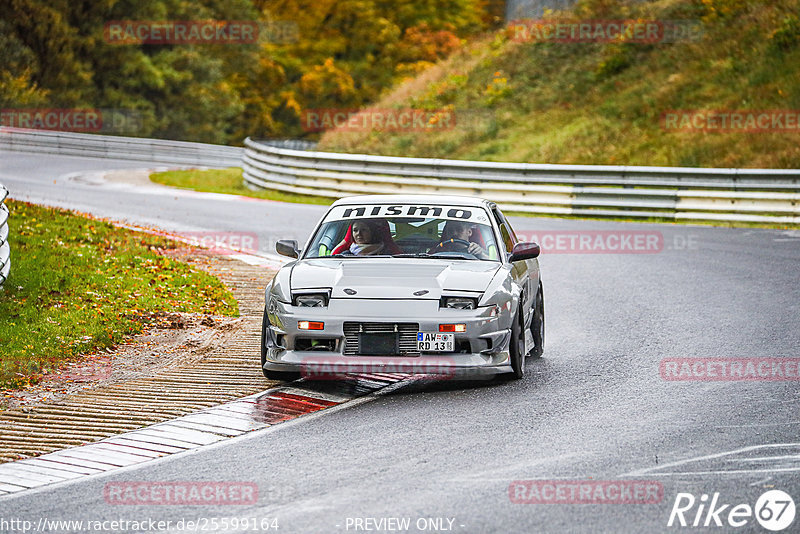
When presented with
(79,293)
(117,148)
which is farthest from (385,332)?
(117,148)

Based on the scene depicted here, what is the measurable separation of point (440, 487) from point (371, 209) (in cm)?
452

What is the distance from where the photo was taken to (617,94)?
34594mm

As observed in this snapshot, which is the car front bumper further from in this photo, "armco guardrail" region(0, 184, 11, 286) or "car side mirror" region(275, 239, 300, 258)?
"armco guardrail" region(0, 184, 11, 286)

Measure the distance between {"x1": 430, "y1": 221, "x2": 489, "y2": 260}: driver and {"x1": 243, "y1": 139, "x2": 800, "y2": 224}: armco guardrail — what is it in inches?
530

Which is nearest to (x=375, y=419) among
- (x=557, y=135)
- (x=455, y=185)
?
(x=455, y=185)

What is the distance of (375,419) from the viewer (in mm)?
8328

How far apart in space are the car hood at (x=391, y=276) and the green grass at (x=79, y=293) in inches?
97.6

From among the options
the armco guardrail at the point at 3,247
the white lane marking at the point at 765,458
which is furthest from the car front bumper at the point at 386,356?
the armco guardrail at the point at 3,247

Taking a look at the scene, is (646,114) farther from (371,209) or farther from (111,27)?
(111,27)

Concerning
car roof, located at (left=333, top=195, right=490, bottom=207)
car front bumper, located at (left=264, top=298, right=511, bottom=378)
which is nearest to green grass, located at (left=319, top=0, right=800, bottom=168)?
car roof, located at (left=333, top=195, right=490, bottom=207)

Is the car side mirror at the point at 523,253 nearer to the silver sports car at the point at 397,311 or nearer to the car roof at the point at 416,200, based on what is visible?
the silver sports car at the point at 397,311

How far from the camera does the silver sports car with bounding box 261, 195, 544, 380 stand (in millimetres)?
8914

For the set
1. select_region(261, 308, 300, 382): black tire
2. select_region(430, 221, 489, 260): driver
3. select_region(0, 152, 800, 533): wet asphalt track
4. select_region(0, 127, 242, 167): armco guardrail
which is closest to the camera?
select_region(0, 152, 800, 533): wet asphalt track

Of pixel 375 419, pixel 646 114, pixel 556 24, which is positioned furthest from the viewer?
pixel 556 24
